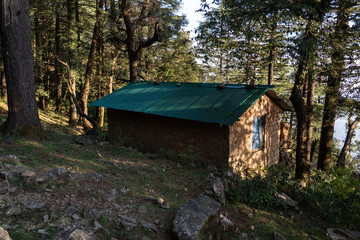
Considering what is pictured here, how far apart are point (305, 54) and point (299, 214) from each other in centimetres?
543

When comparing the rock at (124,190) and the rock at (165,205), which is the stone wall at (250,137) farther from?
the rock at (124,190)

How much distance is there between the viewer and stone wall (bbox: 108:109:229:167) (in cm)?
959

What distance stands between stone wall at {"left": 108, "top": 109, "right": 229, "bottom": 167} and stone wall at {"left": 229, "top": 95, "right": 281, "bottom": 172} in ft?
1.70

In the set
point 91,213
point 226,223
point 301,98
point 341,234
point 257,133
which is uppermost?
point 301,98

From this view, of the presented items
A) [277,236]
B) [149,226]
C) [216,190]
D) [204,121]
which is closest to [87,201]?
[149,226]

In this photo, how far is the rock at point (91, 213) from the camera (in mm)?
4450

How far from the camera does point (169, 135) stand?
36.1ft

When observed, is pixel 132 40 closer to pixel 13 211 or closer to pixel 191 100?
pixel 191 100

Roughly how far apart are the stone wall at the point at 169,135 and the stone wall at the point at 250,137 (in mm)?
519

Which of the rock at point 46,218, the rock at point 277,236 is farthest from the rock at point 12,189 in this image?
the rock at point 277,236

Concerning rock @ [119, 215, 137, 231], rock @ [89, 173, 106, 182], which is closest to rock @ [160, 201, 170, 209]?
rock @ [119, 215, 137, 231]

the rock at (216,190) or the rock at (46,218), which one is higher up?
the rock at (46,218)

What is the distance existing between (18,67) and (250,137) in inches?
362

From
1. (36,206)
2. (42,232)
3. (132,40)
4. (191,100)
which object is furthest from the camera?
(132,40)
